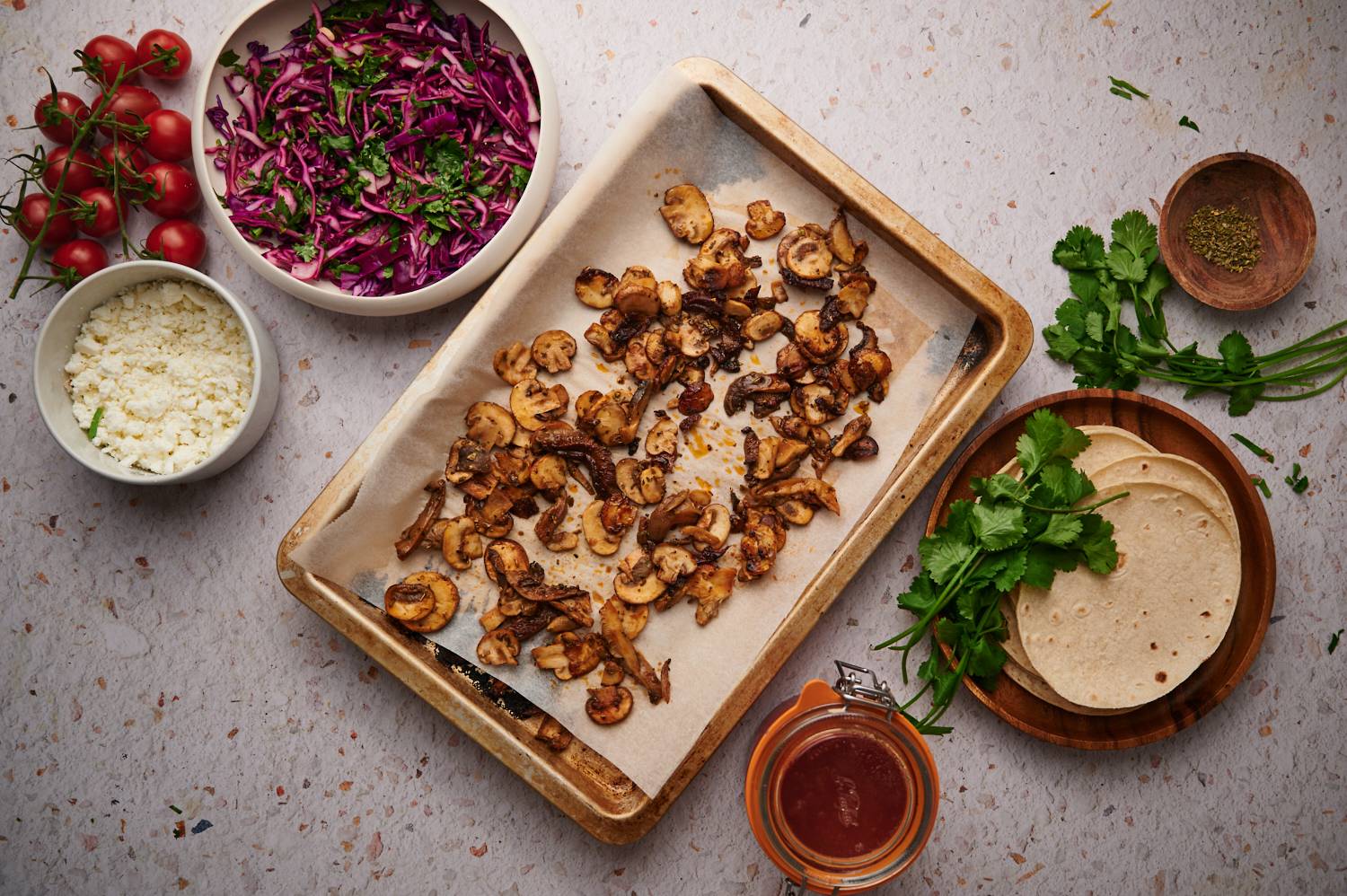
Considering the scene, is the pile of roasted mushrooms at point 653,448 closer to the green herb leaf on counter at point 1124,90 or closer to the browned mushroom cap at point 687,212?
the browned mushroom cap at point 687,212

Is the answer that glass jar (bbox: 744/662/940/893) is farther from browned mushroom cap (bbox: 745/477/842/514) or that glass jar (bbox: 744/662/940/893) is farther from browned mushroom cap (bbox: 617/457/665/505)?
browned mushroom cap (bbox: 617/457/665/505)

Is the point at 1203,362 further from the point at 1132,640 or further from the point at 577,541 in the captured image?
the point at 577,541

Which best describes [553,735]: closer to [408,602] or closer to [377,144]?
[408,602]

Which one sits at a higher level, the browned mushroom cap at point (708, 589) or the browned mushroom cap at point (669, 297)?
the browned mushroom cap at point (669, 297)

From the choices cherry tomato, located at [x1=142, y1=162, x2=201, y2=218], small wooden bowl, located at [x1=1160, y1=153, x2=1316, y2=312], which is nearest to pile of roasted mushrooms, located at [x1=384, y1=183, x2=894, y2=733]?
small wooden bowl, located at [x1=1160, y1=153, x2=1316, y2=312]

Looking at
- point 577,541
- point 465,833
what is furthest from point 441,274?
point 465,833

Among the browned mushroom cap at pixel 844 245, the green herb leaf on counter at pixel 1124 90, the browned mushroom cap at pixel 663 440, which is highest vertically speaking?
the green herb leaf on counter at pixel 1124 90

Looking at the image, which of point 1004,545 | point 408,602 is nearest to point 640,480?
point 408,602

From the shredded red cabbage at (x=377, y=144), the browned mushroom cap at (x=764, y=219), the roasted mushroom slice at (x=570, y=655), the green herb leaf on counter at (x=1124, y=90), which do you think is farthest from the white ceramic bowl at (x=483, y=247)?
the green herb leaf on counter at (x=1124, y=90)
